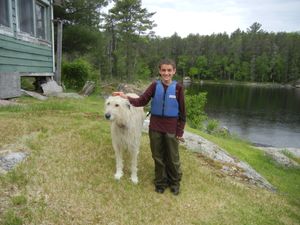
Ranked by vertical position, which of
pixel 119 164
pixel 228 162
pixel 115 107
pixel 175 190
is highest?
pixel 115 107

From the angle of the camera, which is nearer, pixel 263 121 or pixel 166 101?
pixel 166 101

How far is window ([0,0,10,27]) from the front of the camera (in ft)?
40.1

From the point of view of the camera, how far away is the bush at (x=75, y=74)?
2162cm

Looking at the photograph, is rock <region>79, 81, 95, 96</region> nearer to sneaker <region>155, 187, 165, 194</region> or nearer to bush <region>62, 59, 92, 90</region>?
bush <region>62, 59, 92, 90</region>

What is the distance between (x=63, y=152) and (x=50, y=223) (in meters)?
2.63

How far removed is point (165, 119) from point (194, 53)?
424 feet

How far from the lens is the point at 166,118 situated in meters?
6.16

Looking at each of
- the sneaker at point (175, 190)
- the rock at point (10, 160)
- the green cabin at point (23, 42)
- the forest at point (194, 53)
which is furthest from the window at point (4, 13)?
the forest at point (194, 53)

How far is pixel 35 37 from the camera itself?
1541 cm

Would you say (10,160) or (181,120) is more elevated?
(181,120)

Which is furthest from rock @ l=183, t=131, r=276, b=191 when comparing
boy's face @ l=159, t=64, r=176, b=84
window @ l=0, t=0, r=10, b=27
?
window @ l=0, t=0, r=10, b=27

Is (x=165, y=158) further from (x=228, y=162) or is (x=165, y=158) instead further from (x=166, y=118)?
(x=228, y=162)

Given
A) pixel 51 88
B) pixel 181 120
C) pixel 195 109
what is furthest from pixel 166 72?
pixel 195 109

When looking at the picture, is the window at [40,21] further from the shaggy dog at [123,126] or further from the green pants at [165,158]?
the green pants at [165,158]
